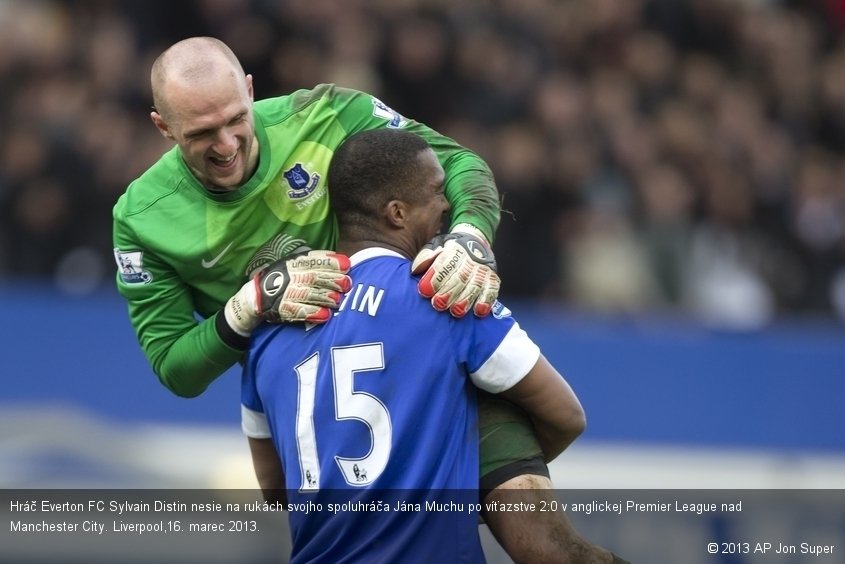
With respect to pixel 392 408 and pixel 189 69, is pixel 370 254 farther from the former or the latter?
pixel 189 69

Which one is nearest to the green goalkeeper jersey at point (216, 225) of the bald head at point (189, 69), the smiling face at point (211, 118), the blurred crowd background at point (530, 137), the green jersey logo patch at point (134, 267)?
the green jersey logo patch at point (134, 267)

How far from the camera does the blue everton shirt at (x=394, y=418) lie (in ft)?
13.9

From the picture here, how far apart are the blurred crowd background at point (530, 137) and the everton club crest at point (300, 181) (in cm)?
549

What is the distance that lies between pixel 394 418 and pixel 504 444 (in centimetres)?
40

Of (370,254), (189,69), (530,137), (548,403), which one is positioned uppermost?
(530,137)

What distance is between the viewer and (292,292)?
4.39m

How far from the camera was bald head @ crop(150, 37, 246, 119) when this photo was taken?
15.0 ft

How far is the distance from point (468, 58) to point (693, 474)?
3743 millimetres

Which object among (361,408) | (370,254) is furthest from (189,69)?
(361,408)

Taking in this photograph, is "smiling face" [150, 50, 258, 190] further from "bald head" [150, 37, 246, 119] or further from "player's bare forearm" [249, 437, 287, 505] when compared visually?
"player's bare forearm" [249, 437, 287, 505]

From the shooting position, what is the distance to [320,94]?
5160 millimetres

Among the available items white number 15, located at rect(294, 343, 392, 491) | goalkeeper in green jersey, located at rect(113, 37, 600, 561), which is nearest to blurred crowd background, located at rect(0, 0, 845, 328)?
goalkeeper in green jersey, located at rect(113, 37, 600, 561)

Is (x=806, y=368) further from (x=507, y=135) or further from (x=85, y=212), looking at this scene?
(x=85, y=212)

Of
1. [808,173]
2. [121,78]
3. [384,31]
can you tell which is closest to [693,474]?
[808,173]
